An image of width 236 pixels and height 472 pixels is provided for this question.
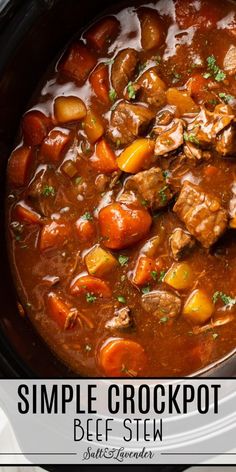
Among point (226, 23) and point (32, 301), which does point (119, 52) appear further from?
point (32, 301)

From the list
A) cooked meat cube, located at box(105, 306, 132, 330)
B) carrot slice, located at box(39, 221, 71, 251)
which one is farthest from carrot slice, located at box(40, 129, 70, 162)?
cooked meat cube, located at box(105, 306, 132, 330)

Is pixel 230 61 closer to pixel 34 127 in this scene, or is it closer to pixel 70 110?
pixel 70 110

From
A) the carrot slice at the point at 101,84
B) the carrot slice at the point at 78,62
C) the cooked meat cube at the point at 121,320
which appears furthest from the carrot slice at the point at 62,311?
the carrot slice at the point at 78,62

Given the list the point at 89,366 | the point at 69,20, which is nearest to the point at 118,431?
the point at 89,366

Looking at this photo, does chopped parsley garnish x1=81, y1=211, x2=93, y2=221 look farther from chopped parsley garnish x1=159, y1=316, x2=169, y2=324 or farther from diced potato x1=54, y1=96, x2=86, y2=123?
chopped parsley garnish x1=159, y1=316, x2=169, y2=324

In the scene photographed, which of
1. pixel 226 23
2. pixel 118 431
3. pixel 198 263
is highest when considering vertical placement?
pixel 226 23

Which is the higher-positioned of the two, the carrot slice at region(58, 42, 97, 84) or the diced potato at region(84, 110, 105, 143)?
the carrot slice at region(58, 42, 97, 84)

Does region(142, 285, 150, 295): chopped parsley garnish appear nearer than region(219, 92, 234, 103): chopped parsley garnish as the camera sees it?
No
